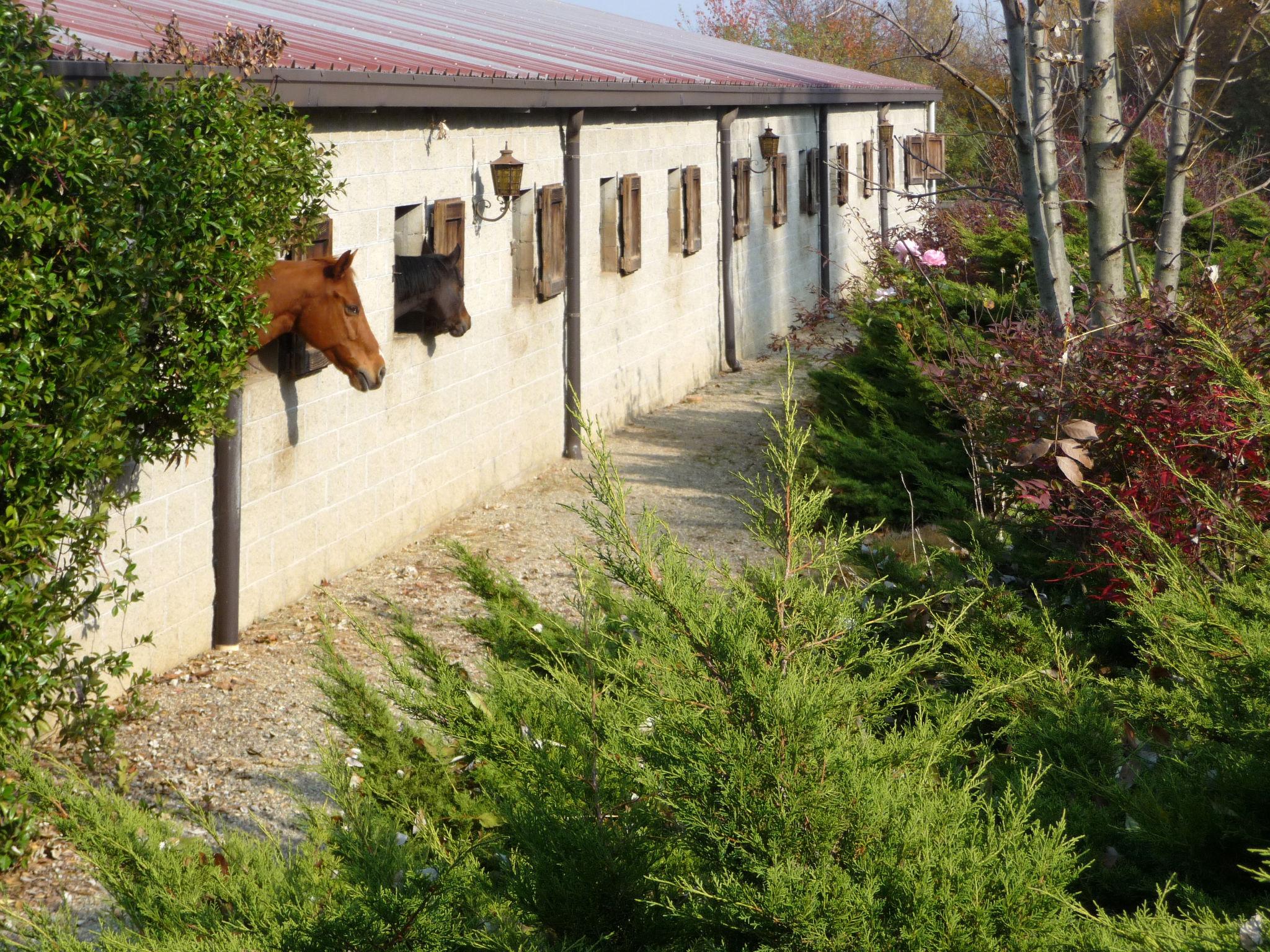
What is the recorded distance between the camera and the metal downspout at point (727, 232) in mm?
16172

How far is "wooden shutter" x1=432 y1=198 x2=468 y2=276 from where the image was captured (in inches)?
363

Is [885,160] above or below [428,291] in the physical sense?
above

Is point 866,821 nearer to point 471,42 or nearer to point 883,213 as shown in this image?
point 471,42

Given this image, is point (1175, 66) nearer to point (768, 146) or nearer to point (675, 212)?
point (675, 212)

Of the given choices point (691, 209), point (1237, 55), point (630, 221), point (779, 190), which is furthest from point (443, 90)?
point (779, 190)

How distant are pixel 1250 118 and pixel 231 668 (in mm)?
36278

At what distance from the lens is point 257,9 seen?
9641 millimetres

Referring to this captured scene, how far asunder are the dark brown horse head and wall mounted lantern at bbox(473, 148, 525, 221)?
3.63 feet

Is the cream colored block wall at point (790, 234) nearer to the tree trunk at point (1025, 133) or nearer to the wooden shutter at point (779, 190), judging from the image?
the wooden shutter at point (779, 190)

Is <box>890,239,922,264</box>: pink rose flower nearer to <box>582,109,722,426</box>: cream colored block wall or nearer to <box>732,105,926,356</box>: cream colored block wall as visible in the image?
<box>732,105,926,356</box>: cream colored block wall

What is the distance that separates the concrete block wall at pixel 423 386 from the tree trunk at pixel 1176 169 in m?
4.68

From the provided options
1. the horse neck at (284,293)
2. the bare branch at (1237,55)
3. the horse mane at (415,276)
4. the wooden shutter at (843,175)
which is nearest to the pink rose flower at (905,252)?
the bare branch at (1237,55)

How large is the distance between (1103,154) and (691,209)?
8262 mm

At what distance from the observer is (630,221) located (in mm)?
13133
